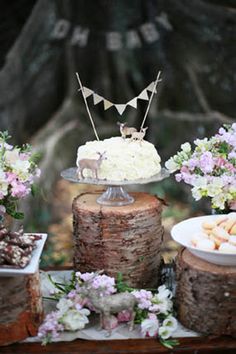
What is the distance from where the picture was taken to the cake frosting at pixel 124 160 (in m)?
1.90

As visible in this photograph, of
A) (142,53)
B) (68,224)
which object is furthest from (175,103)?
(68,224)

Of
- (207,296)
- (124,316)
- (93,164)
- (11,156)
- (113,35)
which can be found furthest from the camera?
(113,35)

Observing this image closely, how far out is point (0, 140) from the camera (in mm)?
2045

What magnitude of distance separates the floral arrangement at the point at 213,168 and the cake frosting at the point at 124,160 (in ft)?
0.38

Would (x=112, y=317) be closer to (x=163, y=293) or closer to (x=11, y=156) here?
(x=163, y=293)

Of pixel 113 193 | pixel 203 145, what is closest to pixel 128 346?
pixel 113 193

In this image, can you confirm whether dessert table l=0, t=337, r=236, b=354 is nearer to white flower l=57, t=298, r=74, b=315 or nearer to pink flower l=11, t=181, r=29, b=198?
white flower l=57, t=298, r=74, b=315

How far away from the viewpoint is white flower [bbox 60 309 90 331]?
173cm

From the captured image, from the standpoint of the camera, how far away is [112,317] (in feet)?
5.77

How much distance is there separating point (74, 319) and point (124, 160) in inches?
22.7

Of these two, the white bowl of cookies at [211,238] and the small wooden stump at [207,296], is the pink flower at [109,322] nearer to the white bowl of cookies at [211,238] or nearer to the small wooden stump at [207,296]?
the small wooden stump at [207,296]

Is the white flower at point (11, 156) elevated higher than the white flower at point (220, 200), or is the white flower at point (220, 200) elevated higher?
the white flower at point (11, 156)

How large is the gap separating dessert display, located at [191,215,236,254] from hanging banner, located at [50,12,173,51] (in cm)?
245

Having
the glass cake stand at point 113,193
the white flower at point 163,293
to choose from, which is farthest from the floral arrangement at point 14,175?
the white flower at point 163,293
